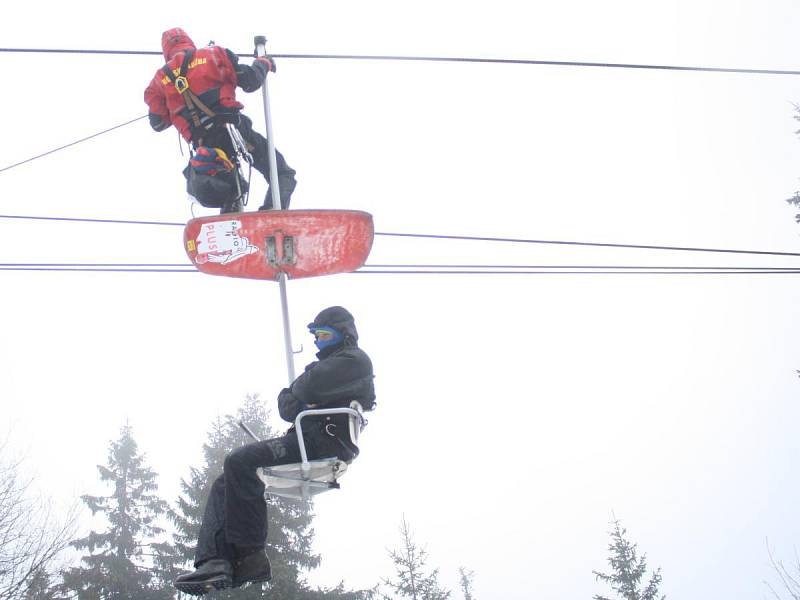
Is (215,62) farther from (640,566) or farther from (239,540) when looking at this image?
(640,566)

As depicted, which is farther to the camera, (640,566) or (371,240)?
(640,566)

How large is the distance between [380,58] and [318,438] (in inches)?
134

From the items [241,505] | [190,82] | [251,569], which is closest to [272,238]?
[190,82]

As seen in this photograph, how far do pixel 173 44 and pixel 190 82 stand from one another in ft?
1.37

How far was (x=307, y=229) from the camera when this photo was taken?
18.0 ft

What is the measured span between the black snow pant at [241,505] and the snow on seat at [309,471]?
0.05 metres

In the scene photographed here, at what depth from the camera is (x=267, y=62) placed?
229 inches

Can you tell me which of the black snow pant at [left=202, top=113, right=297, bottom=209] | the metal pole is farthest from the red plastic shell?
the black snow pant at [left=202, top=113, right=297, bottom=209]

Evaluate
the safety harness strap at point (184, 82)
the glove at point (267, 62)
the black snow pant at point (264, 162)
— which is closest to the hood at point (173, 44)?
the safety harness strap at point (184, 82)

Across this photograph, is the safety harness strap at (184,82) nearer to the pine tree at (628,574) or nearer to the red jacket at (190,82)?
the red jacket at (190,82)

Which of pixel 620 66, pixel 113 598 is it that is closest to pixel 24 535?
pixel 113 598

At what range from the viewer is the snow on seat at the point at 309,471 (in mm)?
4605

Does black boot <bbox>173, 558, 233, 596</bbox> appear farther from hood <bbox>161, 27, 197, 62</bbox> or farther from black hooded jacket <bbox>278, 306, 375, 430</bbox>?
hood <bbox>161, 27, 197, 62</bbox>

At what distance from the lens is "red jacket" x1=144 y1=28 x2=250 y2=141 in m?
5.48
